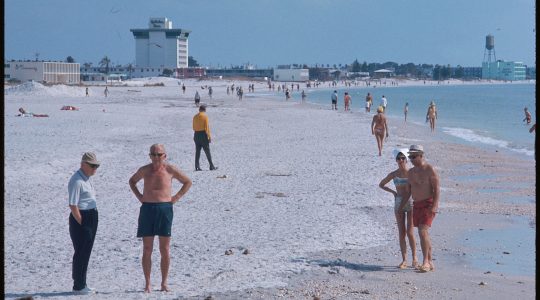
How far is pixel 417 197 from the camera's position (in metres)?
8.36

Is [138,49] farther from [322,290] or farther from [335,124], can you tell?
[322,290]

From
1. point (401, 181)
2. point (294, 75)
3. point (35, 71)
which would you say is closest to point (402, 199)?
point (401, 181)

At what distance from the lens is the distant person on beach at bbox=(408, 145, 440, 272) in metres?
8.27

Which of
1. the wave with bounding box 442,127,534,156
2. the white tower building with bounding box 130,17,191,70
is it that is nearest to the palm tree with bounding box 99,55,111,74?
the white tower building with bounding box 130,17,191,70

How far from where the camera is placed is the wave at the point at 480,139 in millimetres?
26641

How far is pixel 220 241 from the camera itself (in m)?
10.2

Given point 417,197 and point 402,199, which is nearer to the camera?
point 417,197

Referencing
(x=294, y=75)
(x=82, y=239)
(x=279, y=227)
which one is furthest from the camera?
(x=294, y=75)

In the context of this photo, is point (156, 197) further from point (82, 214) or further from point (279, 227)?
point (279, 227)

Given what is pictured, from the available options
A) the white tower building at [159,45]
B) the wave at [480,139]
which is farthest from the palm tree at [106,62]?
the wave at [480,139]

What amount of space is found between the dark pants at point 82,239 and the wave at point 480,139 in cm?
1940

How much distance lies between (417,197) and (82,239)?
3.12 m

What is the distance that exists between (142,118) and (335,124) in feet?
28.4

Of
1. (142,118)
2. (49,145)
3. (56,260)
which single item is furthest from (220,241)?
(142,118)
